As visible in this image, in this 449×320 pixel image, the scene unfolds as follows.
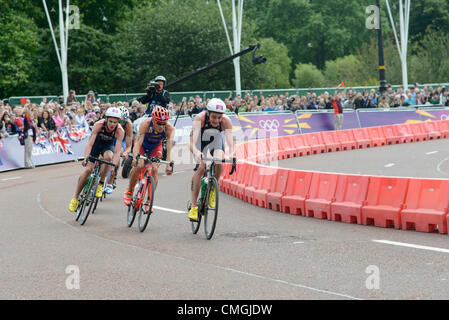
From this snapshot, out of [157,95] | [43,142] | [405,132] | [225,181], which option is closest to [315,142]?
[405,132]

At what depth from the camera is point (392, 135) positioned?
32.0 metres

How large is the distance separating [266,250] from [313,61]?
86468 millimetres

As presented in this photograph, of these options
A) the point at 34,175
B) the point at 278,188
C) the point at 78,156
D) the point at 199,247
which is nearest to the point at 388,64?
the point at 78,156

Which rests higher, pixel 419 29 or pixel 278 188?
pixel 419 29

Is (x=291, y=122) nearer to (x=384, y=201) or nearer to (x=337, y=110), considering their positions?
(x=337, y=110)

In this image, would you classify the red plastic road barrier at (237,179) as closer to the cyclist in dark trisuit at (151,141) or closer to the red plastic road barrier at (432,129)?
the cyclist in dark trisuit at (151,141)

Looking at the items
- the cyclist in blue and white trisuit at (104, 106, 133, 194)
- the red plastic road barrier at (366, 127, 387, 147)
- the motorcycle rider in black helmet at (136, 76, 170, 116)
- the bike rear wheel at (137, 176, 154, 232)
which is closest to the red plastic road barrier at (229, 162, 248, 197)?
the motorcycle rider in black helmet at (136, 76, 170, 116)

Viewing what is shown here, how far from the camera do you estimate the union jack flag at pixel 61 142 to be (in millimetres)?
26000

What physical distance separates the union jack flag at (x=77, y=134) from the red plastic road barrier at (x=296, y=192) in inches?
569

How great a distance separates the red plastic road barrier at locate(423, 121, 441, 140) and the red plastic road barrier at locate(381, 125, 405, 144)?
6.88 feet

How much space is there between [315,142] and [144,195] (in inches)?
694
